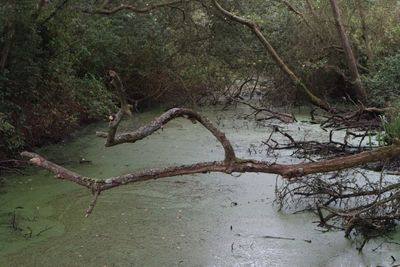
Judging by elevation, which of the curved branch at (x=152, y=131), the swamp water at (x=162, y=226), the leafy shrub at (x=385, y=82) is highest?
the curved branch at (x=152, y=131)

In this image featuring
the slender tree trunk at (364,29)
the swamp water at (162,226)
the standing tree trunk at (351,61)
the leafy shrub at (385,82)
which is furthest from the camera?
the slender tree trunk at (364,29)

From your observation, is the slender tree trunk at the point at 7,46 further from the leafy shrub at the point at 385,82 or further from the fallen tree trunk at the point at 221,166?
the leafy shrub at the point at 385,82

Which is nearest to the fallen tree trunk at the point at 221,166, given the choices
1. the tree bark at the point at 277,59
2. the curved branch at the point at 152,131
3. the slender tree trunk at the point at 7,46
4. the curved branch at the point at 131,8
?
the curved branch at the point at 152,131

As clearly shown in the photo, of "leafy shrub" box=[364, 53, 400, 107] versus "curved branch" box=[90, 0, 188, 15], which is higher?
"curved branch" box=[90, 0, 188, 15]

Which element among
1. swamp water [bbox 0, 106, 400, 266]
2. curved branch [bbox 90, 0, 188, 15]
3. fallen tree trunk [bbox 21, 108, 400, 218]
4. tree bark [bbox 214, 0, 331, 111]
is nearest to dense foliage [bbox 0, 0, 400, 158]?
curved branch [bbox 90, 0, 188, 15]

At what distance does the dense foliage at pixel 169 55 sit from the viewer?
6172 millimetres

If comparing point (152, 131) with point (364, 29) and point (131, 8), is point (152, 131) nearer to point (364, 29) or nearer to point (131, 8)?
→ point (131, 8)

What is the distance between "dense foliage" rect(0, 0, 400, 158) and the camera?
20.2 ft

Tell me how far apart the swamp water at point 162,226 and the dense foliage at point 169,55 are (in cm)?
95

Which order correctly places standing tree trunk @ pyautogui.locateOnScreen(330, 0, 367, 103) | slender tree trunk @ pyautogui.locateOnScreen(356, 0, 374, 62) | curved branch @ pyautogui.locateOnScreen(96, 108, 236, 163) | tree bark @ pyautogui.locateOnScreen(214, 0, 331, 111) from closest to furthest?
curved branch @ pyautogui.locateOnScreen(96, 108, 236, 163)
tree bark @ pyautogui.locateOnScreen(214, 0, 331, 111)
standing tree trunk @ pyautogui.locateOnScreen(330, 0, 367, 103)
slender tree trunk @ pyautogui.locateOnScreen(356, 0, 374, 62)

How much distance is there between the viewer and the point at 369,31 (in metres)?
10.5

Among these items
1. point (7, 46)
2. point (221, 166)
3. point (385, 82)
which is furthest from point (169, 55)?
point (221, 166)

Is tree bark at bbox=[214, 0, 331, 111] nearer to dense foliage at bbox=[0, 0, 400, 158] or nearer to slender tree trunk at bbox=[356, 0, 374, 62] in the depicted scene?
dense foliage at bbox=[0, 0, 400, 158]

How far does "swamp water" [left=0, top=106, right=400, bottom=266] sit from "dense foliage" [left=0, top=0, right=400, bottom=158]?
95cm
